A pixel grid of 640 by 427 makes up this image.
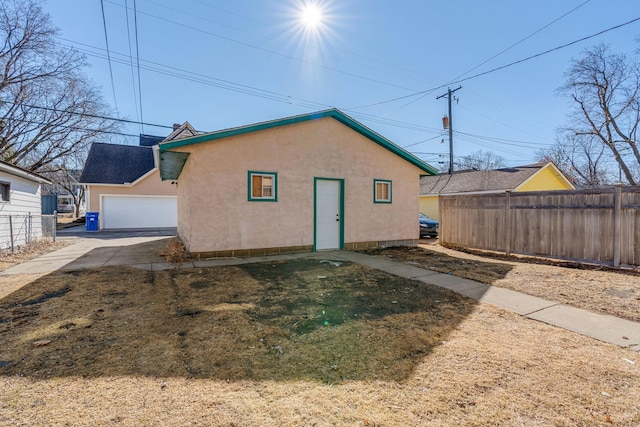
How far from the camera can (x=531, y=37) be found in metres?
10.9

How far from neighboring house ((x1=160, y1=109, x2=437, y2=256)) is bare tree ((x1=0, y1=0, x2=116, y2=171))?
1167cm

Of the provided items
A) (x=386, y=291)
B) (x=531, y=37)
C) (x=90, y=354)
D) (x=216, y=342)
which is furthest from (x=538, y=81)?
(x=90, y=354)

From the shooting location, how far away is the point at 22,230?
1030cm

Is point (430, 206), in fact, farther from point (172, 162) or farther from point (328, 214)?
point (172, 162)

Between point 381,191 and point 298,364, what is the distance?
8.34 m

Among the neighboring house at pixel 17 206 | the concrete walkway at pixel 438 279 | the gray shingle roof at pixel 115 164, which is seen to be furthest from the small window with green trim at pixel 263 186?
the gray shingle roof at pixel 115 164

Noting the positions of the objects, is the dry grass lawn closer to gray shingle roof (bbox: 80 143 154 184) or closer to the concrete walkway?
the concrete walkway

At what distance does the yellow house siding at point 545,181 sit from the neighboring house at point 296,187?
1053 cm

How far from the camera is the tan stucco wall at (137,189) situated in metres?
19.6

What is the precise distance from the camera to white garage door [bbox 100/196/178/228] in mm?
19531

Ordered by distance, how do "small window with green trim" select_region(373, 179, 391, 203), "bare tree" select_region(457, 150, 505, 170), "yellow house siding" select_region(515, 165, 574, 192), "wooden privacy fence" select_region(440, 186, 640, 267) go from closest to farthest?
"wooden privacy fence" select_region(440, 186, 640, 267) → "small window with green trim" select_region(373, 179, 391, 203) → "yellow house siding" select_region(515, 165, 574, 192) → "bare tree" select_region(457, 150, 505, 170)

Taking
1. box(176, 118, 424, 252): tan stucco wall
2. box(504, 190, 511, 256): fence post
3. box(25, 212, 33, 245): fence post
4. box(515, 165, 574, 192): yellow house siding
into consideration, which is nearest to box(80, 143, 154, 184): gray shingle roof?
box(25, 212, 33, 245): fence post

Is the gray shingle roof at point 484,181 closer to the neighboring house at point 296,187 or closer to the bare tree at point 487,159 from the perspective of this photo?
the neighboring house at point 296,187

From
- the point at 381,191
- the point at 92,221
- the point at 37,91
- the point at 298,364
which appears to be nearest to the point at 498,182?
the point at 381,191
